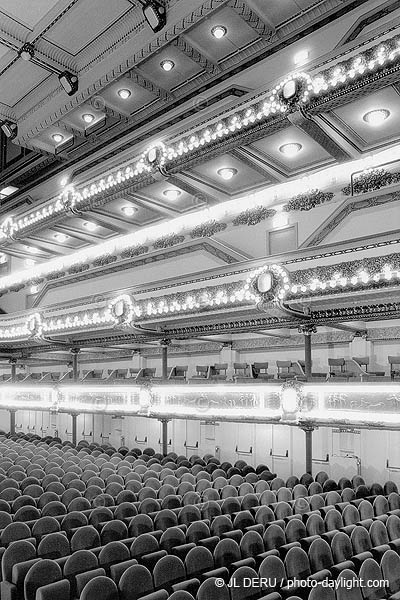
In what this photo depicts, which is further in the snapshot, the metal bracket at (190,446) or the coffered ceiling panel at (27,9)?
the metal bracket at (190,446)

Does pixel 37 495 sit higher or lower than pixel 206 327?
lower

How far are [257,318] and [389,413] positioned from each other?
3.96 m

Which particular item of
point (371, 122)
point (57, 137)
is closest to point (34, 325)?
point (57, 137)

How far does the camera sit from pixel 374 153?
1021cm

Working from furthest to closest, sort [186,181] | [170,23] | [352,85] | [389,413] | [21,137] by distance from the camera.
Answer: [21,137] < [186,181] < [170,23] < [389,413] < [352,85]

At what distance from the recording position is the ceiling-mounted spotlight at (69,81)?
12.8 metres

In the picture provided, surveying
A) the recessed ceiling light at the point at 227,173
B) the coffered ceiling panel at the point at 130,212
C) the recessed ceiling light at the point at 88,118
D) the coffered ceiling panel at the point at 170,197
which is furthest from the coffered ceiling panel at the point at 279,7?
the recessed ceiling light at the point at 88,118

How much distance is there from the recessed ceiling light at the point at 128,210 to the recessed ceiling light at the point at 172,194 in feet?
4.58

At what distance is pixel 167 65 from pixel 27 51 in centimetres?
307

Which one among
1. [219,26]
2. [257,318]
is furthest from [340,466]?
[219,26]

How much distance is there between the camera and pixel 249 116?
31.4 ft

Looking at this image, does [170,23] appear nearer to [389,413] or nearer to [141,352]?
[389,413]

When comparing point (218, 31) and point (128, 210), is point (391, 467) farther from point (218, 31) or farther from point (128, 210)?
point (218, 31)

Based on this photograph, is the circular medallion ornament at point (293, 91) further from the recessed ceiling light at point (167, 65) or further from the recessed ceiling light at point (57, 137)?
the recessed ceiling light at point (57, 137)
